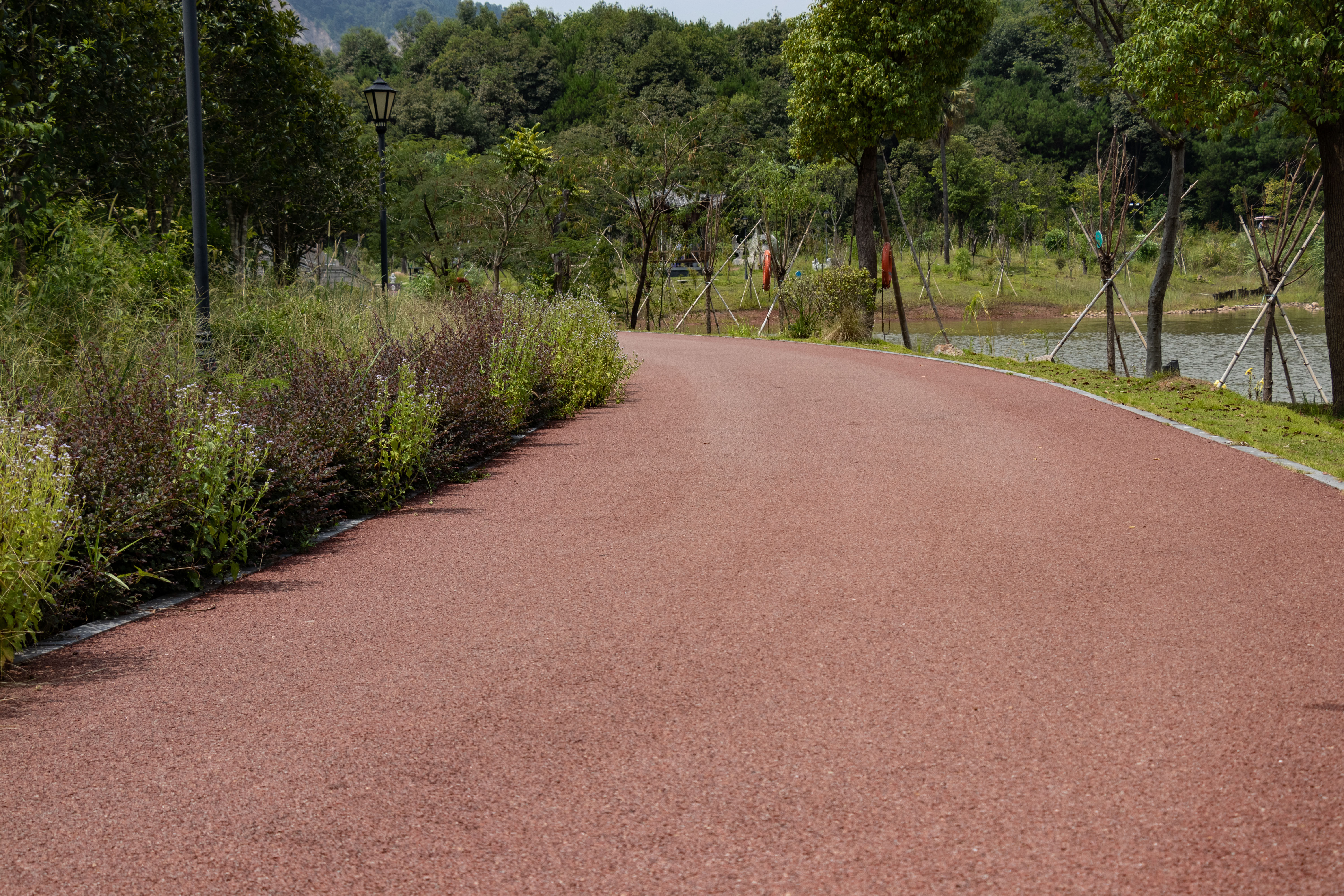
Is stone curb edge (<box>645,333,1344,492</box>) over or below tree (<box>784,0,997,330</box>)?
below

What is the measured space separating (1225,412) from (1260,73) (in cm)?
377

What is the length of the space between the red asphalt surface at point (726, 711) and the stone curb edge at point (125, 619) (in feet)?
0.34

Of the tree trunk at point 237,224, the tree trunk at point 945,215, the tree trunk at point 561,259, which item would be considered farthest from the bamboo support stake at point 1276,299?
the tree trunk at point 945,215

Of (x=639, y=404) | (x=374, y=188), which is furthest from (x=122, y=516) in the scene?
(x=374, y=188)

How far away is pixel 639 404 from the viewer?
13.8m

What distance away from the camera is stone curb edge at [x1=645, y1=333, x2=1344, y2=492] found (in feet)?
27.7

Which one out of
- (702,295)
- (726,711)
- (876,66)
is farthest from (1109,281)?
(702,295)

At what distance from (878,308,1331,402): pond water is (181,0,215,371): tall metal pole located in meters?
15.2

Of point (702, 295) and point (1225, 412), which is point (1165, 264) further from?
point (702, 295)

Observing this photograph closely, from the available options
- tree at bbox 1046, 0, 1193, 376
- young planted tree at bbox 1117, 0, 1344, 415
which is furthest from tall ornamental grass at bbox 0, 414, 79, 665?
tree at bbox 1046, 0, 1193, 376

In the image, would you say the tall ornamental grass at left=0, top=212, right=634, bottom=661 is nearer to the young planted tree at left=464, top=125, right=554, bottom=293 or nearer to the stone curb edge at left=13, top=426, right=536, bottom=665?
the stone curb edge at left=13, top=426, right=536, bottom=665

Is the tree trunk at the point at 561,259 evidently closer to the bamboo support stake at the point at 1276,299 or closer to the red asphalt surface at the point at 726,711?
the bamboo support stake at the point at 1276,299

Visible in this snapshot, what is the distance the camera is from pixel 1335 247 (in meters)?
12.6

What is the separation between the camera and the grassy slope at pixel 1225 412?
986cm
